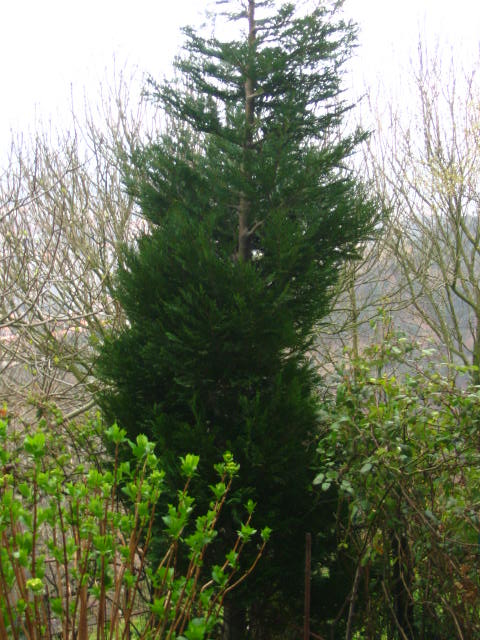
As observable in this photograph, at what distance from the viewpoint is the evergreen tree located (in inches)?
194

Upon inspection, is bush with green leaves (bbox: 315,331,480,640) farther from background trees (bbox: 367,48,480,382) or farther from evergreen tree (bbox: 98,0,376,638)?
background trees (bbox: 367,48,480,382)

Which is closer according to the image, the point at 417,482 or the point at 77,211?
the point at 417,482

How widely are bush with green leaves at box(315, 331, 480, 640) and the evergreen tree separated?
2.30 ft

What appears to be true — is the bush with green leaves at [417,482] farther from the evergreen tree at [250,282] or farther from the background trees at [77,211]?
the background trees at [77,211]

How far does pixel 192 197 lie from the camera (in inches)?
240

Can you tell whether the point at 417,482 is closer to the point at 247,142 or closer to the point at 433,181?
the point at 247,142

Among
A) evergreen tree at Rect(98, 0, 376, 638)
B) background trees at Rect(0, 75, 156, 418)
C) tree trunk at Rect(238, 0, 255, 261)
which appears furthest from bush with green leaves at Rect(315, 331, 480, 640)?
background trees at Rect(0, 75, 156, 418)

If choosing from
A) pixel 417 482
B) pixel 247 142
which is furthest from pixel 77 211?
pixel 417 482

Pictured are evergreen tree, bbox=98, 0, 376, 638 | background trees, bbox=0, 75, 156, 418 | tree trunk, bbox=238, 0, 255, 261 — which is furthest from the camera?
background trees, bbox=0, 75, 156, 418

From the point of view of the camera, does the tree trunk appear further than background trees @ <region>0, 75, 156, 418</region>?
No

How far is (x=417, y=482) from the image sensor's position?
14.1ft

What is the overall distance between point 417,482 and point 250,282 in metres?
1.89

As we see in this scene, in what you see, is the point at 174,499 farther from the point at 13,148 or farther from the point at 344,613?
the point at 13,148

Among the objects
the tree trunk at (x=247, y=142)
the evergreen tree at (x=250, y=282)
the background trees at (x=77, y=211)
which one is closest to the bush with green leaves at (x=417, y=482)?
the evergreen tree at (x=250, y=282)
